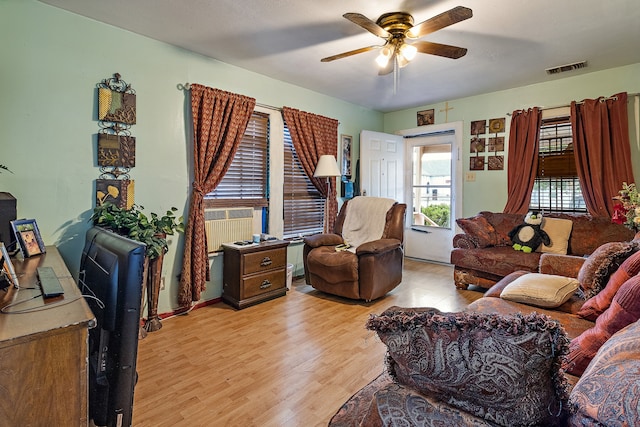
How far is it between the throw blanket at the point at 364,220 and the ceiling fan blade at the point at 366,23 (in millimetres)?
1972

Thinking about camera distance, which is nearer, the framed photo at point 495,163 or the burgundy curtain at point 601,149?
the burgundy curtain at point 601,149

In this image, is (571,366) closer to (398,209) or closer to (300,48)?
(398,209)

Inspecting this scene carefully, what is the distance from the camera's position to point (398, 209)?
3.85m

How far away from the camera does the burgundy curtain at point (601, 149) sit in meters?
3.56

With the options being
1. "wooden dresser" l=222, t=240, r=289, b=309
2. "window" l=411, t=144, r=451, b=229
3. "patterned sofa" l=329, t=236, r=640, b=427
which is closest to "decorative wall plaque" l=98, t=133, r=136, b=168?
"wooden dresser" l=222, t=240, r=289, b=309

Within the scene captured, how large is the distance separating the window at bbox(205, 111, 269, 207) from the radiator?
88mm

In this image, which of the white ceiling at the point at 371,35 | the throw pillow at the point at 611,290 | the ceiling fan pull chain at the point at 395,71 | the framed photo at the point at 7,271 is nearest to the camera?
the framed photo at the point at 7,271

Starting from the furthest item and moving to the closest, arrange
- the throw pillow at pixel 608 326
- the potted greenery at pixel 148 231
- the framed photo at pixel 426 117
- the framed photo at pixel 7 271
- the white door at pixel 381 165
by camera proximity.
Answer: the framed photo at pixel 426 117 → the white door at pixel 381 165 → the potted greenery at pixel 148 231 → the framed photo at pixel 7 271 → the throw pillow at pixel 608 326

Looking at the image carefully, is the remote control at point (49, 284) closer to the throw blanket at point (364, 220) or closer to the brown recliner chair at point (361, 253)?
the brown recliner chair at point (361, 253)

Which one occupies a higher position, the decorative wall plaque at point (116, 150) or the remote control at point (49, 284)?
the decorative wall plaque at point (116, 150)

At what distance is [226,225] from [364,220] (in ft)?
5.37

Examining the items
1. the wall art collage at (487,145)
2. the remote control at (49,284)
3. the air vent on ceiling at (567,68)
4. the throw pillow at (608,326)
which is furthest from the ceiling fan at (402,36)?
the wall art collage at (487,145)

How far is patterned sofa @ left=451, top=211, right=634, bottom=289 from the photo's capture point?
11.4 ft

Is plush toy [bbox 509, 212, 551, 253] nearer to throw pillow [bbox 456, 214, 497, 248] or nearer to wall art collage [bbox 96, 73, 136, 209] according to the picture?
throw pillow [bbox 456, 214, 497, 248]
